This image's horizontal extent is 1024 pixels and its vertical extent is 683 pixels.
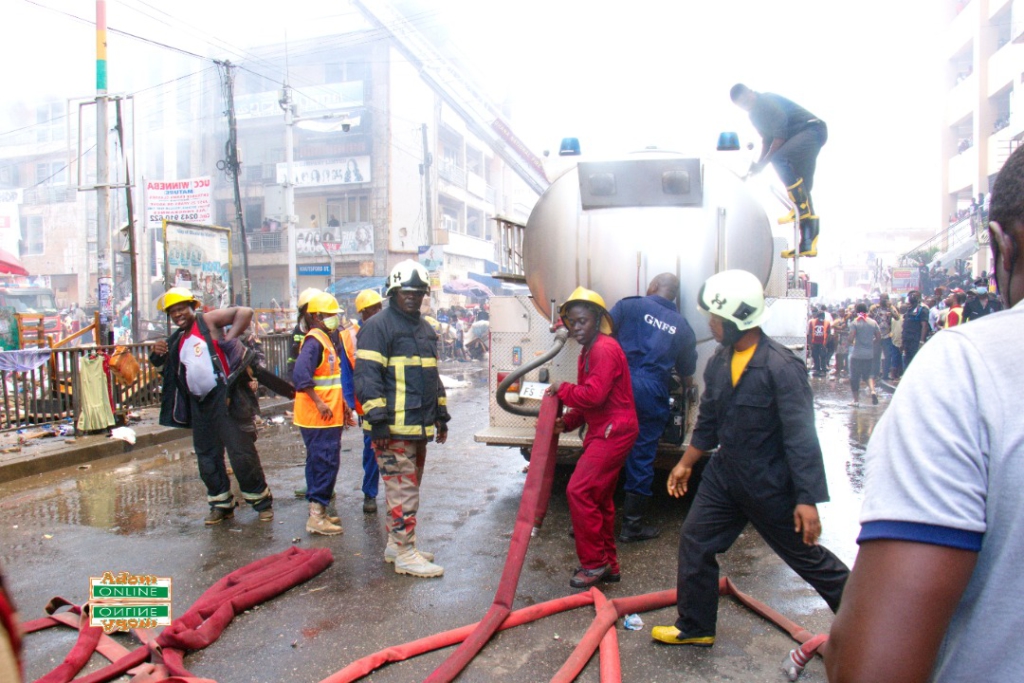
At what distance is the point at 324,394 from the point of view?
559cm

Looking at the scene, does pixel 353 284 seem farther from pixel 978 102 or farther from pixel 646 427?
pixel 646 427

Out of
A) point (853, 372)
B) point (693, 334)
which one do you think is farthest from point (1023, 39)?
Result: point (693, 334)

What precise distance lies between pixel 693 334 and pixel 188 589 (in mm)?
3795

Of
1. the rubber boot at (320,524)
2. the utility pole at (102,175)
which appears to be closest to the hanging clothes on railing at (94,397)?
the utility pole at (102,175)

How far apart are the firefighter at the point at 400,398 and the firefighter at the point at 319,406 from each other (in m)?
0.98

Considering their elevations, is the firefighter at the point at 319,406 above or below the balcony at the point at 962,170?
below

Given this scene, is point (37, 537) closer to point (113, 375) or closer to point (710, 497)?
point (113, 375)

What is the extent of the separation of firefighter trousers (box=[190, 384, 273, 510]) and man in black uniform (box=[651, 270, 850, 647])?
350 cm

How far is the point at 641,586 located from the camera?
4305 mm

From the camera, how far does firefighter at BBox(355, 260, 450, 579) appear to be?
14.7 ft

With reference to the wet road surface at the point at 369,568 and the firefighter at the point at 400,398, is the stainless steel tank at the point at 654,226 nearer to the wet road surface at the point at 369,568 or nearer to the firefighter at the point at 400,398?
the firefighter at the point at 400,398

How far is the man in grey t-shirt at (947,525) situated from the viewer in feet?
3.20

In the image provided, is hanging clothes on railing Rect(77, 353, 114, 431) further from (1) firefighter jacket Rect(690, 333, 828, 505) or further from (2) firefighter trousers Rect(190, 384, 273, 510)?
(1) firefighter jacket Rect(690, 333, 828, 505)

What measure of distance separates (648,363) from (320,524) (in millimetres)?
2668
